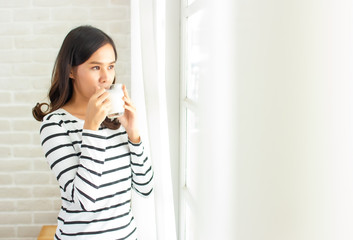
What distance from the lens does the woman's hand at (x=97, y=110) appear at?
1081 mm

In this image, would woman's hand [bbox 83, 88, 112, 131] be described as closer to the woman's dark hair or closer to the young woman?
the young woman

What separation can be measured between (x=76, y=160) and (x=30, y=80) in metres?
1.47

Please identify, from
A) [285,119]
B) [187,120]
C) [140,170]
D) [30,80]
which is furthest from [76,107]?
[30,80]

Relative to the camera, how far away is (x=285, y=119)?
8.1 inches

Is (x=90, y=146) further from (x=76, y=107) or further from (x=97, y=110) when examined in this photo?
(x=76, y=107)

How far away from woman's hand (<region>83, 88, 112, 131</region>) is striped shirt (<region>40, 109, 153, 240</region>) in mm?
26

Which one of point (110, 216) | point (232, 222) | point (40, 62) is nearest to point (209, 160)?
point (232, 222)

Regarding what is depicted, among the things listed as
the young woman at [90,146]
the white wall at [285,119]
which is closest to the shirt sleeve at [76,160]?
the young woman at [90,146]

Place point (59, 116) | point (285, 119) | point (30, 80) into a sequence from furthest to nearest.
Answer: point (30, 80), point (59, 116), point (285, 119)

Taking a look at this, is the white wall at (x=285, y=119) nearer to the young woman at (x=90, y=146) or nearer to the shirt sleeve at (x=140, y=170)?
the young woman at (x=90, y=146)

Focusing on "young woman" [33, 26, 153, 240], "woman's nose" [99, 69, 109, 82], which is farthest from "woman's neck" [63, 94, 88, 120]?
"woman's nose" [99, 69, 109, 82]

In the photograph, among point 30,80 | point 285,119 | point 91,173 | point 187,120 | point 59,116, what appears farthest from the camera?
point 30,80

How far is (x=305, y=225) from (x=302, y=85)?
0.26 feet

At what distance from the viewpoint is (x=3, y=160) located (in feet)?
7.93
